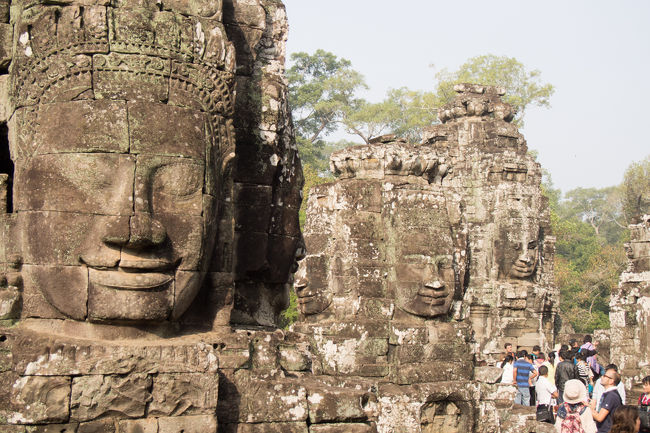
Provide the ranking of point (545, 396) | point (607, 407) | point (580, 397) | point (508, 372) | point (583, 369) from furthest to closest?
point (508, 372) → point (583, 369) → point (545, 396) → point (580, 397) → point (607, 407)

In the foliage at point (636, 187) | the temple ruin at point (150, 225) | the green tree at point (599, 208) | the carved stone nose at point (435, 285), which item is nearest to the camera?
the temple ruin at point (150, 225)

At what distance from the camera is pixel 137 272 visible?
4.68 m

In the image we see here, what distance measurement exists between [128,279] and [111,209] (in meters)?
0.39

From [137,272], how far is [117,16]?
4.78ft

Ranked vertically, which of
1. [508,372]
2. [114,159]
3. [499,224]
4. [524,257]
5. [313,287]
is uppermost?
[114,159]

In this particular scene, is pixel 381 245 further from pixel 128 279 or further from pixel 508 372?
pixel 128 279

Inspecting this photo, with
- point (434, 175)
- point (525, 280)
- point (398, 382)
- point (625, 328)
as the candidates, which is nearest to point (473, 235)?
point (525, 280)

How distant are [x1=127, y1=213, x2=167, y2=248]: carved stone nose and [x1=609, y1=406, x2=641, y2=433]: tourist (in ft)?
11.7

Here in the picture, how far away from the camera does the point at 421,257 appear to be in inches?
396

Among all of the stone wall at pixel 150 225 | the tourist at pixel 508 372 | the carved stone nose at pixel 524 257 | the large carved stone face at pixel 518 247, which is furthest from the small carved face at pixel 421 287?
the carved stone nose at pixel 524 257

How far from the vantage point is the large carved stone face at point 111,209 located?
15.1 ft

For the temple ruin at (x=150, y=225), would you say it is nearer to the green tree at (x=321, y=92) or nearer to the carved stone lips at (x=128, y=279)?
the carved stone lips at (x=128, y=279)

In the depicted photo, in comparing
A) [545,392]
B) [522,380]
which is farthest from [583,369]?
[522,380]

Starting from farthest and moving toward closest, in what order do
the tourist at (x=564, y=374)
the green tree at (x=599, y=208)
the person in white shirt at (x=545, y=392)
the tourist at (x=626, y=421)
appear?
the green tree at (x=599, y=208) < the person in white shirt at (x=545, y=392) < the tourist at (x=564, y=374) < the tourist at (x=626, y=421)
